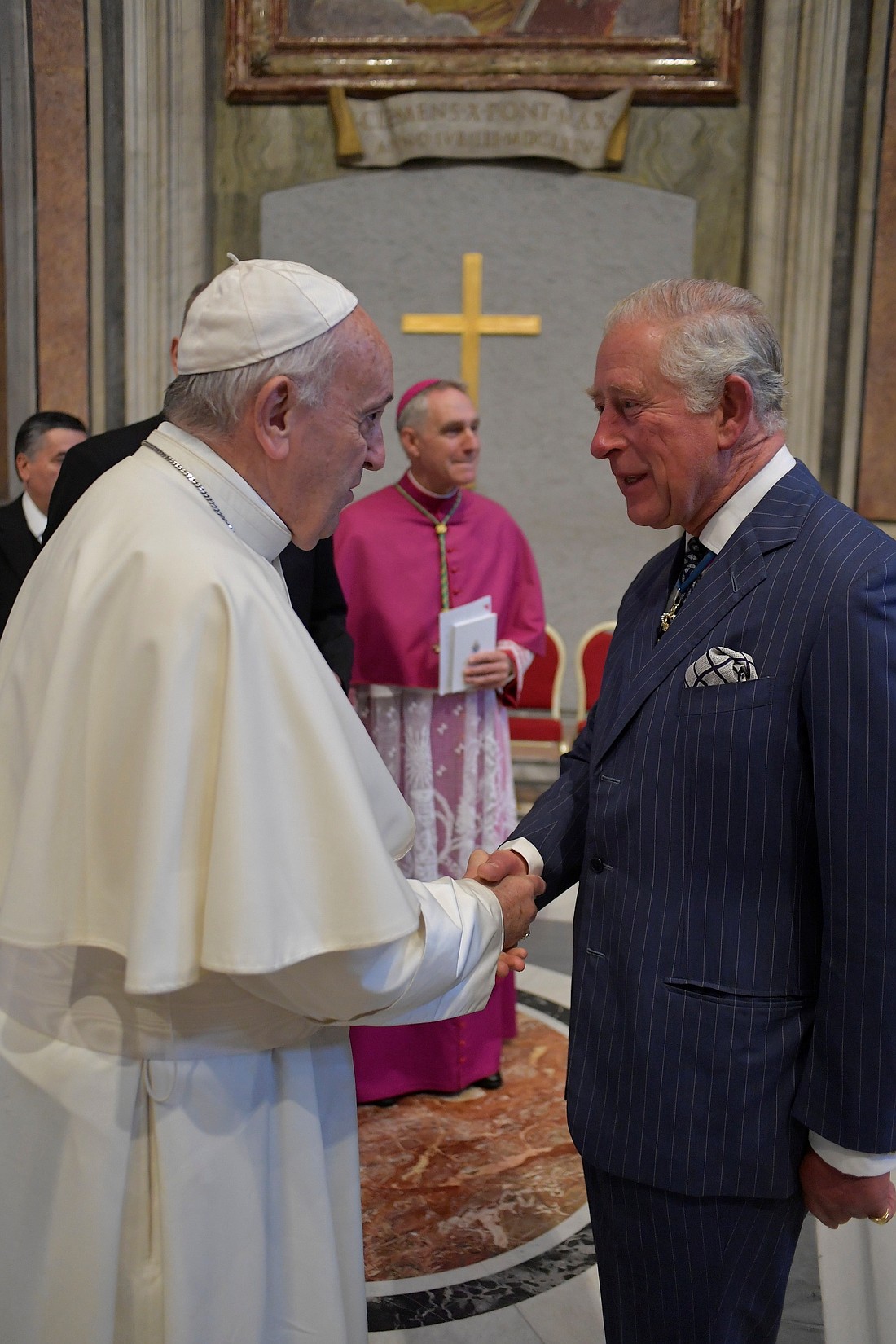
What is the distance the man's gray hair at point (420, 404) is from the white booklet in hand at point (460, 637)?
0.68 meters

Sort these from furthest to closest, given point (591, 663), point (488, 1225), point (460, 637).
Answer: point (591, 663)
point (460, 637)
point (488, 1225)

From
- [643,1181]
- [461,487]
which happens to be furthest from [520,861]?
[461,487]

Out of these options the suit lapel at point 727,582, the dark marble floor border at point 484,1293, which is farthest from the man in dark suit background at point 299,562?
the dark marble floor border at point 484,1293

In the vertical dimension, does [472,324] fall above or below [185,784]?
above

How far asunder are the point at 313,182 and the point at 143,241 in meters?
1.18

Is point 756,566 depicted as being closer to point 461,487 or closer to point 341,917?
point 341,917

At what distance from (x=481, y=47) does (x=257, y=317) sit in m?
6.71

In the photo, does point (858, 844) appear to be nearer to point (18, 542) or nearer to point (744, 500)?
point (744, 500)

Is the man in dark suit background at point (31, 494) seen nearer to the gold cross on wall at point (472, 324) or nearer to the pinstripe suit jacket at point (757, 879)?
the gold cross on wall at point (472, 324)

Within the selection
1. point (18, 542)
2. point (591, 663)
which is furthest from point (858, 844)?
point (591, 663)

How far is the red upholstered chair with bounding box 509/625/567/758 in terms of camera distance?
6.70 metres

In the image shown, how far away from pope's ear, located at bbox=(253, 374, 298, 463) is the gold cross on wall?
5.45 m

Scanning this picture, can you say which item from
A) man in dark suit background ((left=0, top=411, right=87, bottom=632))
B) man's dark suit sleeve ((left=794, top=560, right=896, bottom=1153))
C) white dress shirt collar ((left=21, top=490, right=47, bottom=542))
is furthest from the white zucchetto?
white dress shirt collar ((left=21, top=490, right=47, bottom=542))

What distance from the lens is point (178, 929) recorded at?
55.2 inches
